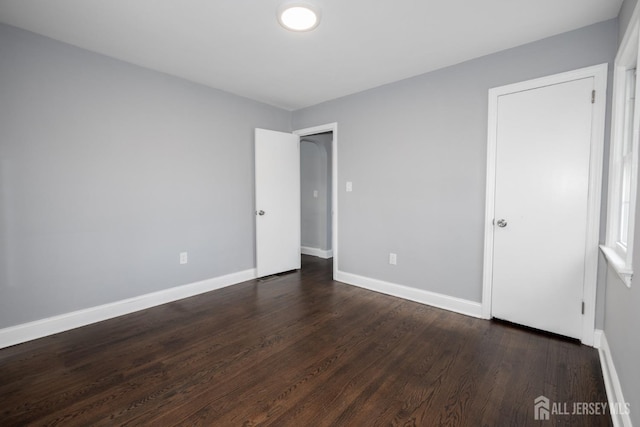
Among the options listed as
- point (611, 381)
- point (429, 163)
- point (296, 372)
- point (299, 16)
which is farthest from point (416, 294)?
point (299, 16)

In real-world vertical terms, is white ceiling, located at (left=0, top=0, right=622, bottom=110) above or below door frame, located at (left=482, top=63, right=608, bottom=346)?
above

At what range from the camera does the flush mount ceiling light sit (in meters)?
1.91

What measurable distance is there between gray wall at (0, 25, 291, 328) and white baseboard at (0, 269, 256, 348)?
58 mm

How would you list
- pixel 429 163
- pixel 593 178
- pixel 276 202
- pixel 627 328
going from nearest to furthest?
pixel 627 328, pixel 593 178, pixel 429 163, pixel 276 202

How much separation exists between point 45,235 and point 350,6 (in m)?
2.97

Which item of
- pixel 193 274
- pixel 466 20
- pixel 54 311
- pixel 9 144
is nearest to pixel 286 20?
pixel 466 20

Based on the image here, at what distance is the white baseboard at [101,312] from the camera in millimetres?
2254

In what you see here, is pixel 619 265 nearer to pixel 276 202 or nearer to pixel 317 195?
pixel 276 202

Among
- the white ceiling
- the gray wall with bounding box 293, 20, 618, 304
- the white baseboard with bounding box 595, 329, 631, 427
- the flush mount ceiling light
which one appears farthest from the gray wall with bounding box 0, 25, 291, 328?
the white baseboard with bounding box 595, 329, 631, 427

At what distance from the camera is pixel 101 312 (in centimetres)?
266

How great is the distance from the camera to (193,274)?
334 cm

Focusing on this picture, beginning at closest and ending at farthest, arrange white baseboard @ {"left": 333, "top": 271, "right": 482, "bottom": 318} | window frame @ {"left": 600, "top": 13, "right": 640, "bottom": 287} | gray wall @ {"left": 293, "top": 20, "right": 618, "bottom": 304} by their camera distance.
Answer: window frame @ {"left": 600, "top": 13, "right": 640, "bottom": 287}, gray wall @ {"left": 293, "top": 20, "right": 618, "bottom": 304}, white baseboard @ {"left": 333, "top": 271, "right": 482, "bottom": 318}

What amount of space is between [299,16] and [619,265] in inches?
97.2

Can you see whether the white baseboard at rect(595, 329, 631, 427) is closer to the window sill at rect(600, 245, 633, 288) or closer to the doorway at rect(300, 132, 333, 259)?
the window sill at rect(600, 245, 633, 288)
